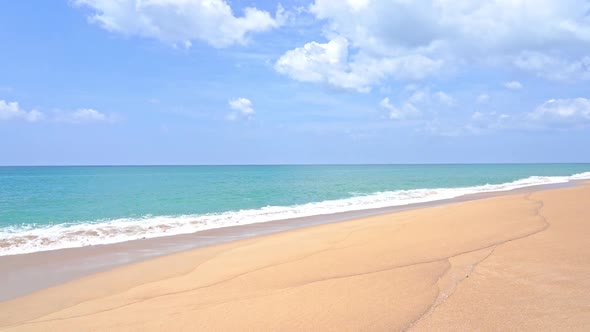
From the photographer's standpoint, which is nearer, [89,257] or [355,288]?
[355,288]

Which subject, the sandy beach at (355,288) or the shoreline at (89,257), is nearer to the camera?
the sandy beach at (355,288)

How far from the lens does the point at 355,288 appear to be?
19.0ft

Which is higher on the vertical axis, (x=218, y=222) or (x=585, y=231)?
(x=585, y=231)

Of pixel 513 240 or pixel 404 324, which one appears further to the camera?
pixel 513 240

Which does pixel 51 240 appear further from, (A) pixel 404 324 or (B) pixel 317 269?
(A) pixel 404 324

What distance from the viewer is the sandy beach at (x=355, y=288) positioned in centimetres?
456

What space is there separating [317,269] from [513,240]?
452 cm

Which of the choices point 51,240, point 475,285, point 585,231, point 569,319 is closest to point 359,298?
point 475,285

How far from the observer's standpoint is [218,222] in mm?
17750

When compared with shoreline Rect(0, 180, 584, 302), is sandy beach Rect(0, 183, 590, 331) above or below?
above

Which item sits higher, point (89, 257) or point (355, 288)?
point (355, 288)

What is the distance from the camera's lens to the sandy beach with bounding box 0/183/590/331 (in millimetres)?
4556

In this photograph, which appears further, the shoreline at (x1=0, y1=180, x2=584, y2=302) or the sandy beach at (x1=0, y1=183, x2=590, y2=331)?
the shoreline at (x1=0, y1=180, x2=584, y2=302)

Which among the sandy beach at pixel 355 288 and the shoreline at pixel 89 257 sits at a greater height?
the sandy beach at pixel 355 288
